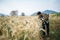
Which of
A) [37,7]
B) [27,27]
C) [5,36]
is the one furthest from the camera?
[37,7]

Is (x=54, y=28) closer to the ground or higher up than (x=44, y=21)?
closer to the ground

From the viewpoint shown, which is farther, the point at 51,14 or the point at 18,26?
the point at 51,14

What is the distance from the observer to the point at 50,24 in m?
2.61

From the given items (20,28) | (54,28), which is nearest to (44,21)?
(54,28)

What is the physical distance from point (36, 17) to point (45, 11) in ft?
0.63

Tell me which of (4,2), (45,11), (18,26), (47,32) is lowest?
(47,32)

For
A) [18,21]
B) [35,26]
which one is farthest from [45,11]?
[18,21]

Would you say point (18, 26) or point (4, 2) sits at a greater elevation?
point (4, 2)

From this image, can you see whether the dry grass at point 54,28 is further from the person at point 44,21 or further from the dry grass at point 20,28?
the dry grass at point 20,28

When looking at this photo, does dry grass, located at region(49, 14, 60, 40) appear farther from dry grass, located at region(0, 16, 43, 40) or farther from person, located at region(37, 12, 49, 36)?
dry grass, located at region(0, 16, 43, 40)

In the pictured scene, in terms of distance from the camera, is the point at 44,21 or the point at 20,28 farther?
the point at 44,21

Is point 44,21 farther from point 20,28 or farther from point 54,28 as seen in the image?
point 20,28

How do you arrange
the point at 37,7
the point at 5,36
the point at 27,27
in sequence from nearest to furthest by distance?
1. the point at 5,36
2. the point at 27,27
3. the point at 37,7

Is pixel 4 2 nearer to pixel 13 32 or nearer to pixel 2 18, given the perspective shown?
pixel 2 18
